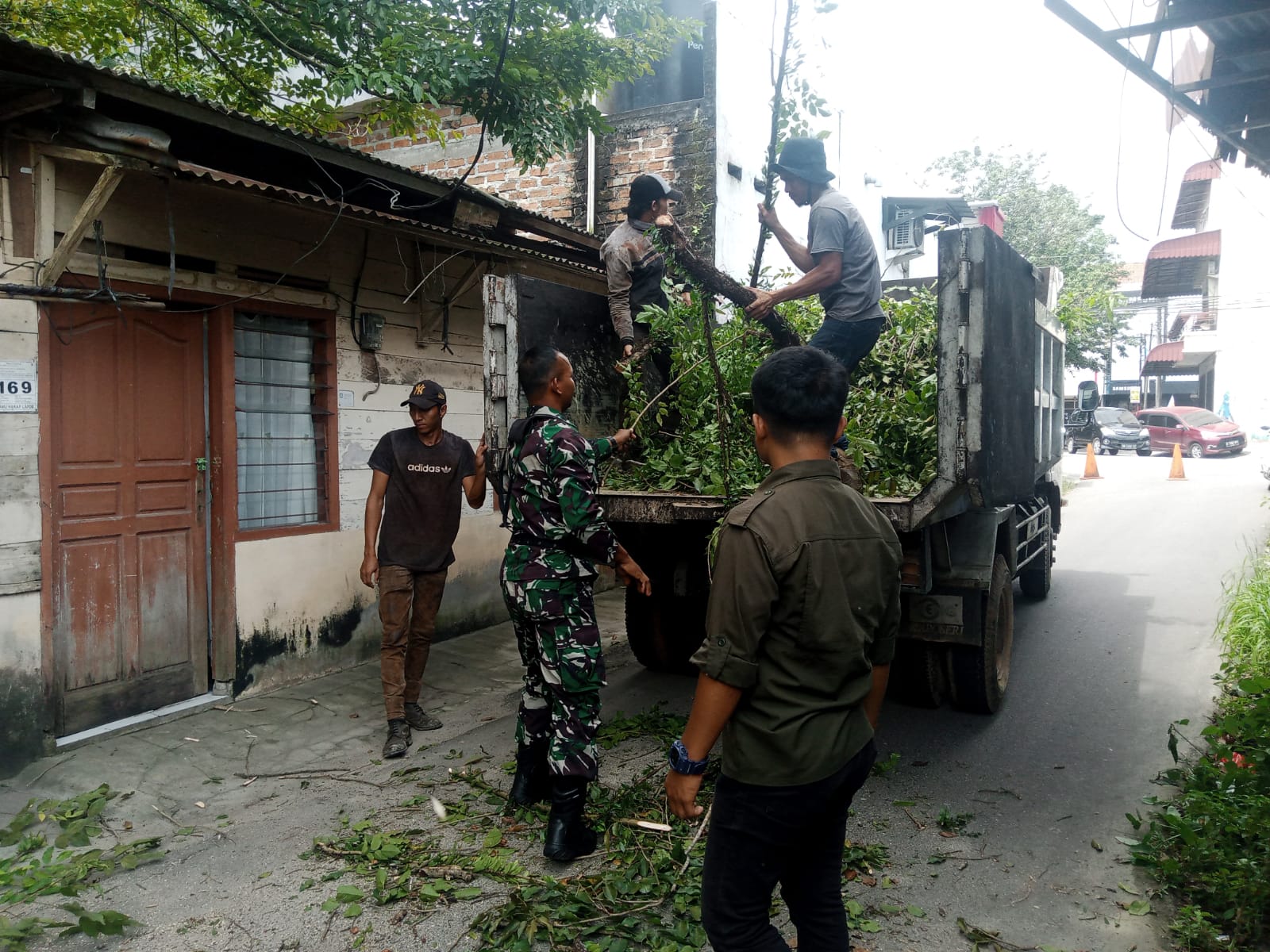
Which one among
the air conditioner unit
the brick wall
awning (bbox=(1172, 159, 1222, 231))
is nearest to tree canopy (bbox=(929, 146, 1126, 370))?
awning (bbox=(1172, 159, 1222, 231))

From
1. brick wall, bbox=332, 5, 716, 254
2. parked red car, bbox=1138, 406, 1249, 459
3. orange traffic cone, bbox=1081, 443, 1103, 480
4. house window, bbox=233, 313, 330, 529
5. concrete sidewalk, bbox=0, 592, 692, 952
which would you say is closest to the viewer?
concrete sidewalk, bbox=0, 592, 692, 952

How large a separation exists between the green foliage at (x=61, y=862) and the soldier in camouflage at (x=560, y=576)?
153 centimetres

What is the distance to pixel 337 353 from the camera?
19.4 ft

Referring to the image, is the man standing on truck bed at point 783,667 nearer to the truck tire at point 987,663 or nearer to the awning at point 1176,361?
the truck tire at point 987,663

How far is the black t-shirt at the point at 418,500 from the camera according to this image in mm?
4664

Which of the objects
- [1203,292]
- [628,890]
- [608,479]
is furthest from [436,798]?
[1203,292]

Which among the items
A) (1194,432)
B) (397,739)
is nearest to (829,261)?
(397,739)

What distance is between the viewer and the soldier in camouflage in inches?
125

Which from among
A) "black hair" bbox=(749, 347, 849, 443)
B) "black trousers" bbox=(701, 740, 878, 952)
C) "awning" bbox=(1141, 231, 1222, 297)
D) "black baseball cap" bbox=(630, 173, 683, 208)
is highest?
"awning" bbox=(1141, 231, 1222, 297)

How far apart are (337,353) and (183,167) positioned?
1747 millimetres

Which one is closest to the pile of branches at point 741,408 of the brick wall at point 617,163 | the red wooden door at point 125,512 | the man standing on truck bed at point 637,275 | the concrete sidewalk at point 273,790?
the man standing on truck bed at point 637,275

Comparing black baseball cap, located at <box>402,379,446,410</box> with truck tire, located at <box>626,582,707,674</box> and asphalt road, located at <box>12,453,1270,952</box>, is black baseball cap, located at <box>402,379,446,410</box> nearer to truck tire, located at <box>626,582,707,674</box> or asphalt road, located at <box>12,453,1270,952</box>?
truck tire, located at <box>626,582,707,674</box>

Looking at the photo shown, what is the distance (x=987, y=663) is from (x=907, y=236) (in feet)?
36.8

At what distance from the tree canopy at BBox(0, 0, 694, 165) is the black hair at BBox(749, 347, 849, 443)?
455 cm
